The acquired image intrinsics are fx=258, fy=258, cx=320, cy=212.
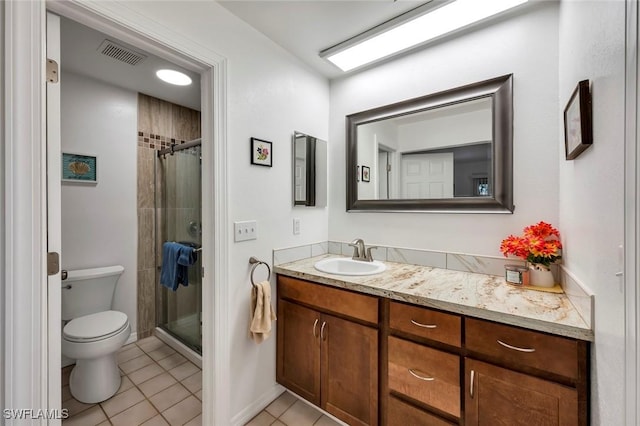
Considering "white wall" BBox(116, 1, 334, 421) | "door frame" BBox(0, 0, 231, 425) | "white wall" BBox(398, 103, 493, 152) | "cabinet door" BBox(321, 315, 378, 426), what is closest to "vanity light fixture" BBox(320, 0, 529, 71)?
"white wall" BBox(116, 1, 334, 421)

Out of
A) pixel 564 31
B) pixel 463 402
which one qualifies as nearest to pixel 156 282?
pixel 463 402

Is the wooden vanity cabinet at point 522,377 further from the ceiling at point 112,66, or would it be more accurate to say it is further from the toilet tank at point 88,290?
the toilet tank at point 88,290

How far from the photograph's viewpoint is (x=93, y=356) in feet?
5.45

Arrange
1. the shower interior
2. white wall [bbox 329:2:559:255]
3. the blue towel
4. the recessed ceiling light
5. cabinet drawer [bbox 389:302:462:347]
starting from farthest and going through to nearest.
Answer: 1. the shower interior
2. the blue towel
3. the recessed ceiling light
4. white wall [bbox 329:2:559:255]
5. cabinet drawer [bbox 389:302:462:347]

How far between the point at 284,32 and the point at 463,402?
2157 millimetres

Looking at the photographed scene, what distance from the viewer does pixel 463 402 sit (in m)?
1.06

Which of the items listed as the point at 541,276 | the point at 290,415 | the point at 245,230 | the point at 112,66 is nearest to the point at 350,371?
the point at 290,415

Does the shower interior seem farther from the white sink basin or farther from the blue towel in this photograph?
the white sink basin

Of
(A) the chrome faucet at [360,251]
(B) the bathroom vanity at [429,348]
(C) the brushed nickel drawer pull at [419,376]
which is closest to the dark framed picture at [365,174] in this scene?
(A) the chrome faucet at [360,251]

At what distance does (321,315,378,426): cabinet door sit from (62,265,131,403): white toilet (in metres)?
1.45

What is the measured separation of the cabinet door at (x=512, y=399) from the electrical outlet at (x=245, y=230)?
124cm

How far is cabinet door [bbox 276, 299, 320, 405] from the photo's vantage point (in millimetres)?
1531

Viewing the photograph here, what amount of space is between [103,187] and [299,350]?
2.16 m

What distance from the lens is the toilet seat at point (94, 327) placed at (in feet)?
5.47
